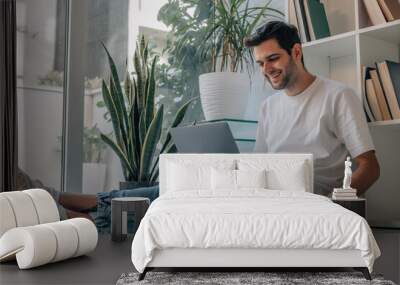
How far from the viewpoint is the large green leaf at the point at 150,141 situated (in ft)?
13.4

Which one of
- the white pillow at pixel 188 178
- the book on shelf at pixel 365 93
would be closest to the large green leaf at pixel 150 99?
the white pillow at pixel 188 178

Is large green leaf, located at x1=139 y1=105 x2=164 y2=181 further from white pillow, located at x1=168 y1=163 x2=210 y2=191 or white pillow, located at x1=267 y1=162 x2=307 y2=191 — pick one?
white pillow, located at x1=267 y1=162 x2=307 y2=191

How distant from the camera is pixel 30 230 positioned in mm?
2629

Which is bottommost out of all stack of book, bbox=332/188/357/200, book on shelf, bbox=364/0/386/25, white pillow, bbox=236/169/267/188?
stack of book, bbox=332/188/357/200

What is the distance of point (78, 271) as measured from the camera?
2.62 m

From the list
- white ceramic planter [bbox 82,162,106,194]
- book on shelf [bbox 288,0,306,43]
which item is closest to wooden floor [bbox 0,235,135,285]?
white ceramic planter [bbox 82,162,106,194]

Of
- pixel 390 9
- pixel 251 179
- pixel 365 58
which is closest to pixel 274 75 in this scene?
pixel 365 58

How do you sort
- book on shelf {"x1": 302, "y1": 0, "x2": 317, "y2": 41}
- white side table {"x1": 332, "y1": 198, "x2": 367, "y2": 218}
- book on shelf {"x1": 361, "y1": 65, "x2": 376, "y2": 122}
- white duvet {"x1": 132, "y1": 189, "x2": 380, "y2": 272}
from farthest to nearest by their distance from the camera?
1. book on shelf {"x1": 302, "y1": 0, "x2": 317, "y2": 41}
2. book on shelf {"x1": 361, "y1": 65, "x2": 376, "y2": 122}
3. white side table {"x1": 332, "y1": 198, "x2": 367, "y2": 218}
4. white duvet {"x1": 132, "y1": 189, "x2": 380, "y2": 272}

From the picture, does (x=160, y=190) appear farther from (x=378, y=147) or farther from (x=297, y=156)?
(x=378, y=147)

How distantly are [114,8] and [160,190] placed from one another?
78.7 inches

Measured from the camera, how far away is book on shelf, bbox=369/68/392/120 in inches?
138

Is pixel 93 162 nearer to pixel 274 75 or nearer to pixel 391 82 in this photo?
pixel 274 75

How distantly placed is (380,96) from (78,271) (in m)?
2.40

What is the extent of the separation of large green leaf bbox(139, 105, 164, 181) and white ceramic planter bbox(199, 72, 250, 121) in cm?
46
